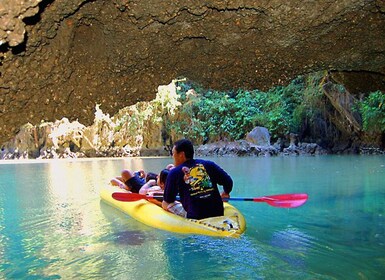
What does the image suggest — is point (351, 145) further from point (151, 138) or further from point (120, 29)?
point (120, 29)

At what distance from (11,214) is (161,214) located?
11.2ft

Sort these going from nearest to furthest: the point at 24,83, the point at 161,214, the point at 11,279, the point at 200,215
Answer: the point at 24,83 < the point at 11,279 < the point at 200,215 < the point at 161,214

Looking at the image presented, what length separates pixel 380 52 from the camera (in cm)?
368

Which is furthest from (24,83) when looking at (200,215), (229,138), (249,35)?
(229,138)

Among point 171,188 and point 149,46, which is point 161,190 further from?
point 149,46

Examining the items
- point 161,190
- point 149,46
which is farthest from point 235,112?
point 149,46

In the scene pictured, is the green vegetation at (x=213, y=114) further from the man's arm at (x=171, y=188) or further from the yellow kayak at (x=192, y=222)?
the man's arm at (x=171, y=188)

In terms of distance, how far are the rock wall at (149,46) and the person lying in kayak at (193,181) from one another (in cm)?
83

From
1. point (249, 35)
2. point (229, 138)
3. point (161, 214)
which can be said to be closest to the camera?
point (249, 35)

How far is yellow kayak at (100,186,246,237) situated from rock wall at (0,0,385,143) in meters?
1.73

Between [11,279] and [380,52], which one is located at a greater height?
[380,52]

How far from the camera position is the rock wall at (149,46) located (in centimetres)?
262

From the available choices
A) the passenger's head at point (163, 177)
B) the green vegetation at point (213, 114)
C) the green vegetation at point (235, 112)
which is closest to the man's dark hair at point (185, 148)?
the passenger's head at point (163, 177)

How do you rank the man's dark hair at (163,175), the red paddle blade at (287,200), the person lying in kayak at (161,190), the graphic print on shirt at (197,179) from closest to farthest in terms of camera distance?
the graphic print on shirt at (197,179) → the person lying in kayak at (161,190) → the red paddle blade at (287,200) → the man's dark hair at (163,175)
